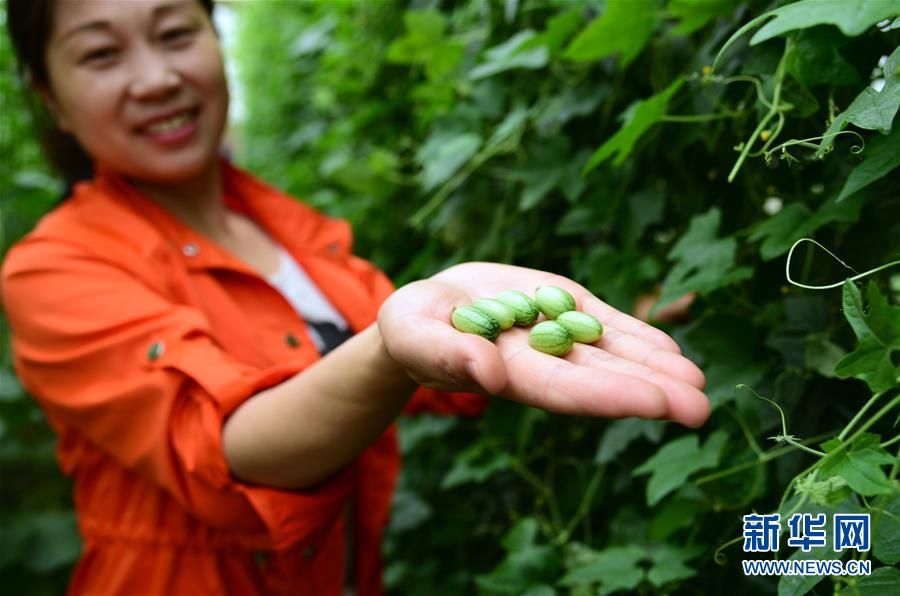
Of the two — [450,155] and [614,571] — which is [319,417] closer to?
[614,571]

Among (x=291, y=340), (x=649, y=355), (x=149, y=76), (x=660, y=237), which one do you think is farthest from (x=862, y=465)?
(x=149, y=76)

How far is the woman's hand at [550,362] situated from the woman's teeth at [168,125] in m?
0.97

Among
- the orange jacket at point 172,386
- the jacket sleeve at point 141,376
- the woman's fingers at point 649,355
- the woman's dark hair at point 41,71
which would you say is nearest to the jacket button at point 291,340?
the orange jacket at point 172,386

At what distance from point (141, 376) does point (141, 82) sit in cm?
65

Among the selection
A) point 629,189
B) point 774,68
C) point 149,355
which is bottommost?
point 149,355

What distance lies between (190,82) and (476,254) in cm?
72

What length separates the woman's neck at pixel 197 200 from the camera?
207 cm

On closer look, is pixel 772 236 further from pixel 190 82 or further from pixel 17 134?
pixel 17 134

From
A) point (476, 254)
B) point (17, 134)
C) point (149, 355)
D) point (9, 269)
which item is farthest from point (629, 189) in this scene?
point (17, 134)

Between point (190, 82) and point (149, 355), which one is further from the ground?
point (190, 82)

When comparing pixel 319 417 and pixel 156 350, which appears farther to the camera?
pixel 156 350

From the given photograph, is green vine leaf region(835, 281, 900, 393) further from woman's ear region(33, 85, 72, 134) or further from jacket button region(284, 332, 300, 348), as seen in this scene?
woman's ear region(33, 85, 72, 134)

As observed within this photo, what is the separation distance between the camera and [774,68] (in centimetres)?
121

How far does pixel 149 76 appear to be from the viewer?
1835 millimetres
